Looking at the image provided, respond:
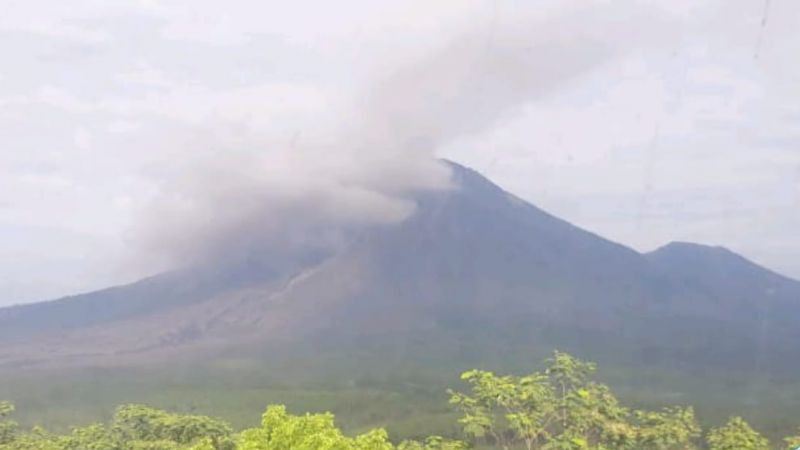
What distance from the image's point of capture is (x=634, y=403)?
412 ft

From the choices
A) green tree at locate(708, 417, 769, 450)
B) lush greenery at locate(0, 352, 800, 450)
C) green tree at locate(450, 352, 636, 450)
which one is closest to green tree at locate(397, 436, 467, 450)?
lush greenery at locate(0, 352, 800, 450)

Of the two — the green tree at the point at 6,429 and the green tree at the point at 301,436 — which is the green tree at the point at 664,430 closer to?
the green tree at the point at 301,436

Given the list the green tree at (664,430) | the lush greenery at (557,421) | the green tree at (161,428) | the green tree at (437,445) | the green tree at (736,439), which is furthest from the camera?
the green tree at (161,428)

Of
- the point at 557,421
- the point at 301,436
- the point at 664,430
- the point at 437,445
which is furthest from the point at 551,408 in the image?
the point at 301,436

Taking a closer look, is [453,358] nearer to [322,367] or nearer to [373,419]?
[322,367]

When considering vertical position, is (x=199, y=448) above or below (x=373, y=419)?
above

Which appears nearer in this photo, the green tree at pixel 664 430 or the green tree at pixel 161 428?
the green tree at pixel 664 430

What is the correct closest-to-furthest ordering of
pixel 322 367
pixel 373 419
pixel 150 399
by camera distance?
Result: 1. pixel 373 419
2. pixel 150 399
3. pixel 322 367

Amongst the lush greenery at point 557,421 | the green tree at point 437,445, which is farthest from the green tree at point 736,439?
the green tree at point 437,445

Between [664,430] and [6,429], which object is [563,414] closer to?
[664,430]

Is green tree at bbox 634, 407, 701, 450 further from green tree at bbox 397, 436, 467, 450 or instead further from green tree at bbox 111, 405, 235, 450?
green tree at bbox 111, 405, 235, 450

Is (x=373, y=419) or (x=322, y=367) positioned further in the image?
(x=322, y=367)

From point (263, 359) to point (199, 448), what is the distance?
17232 cm

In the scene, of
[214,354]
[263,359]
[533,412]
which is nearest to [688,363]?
[263,359]
